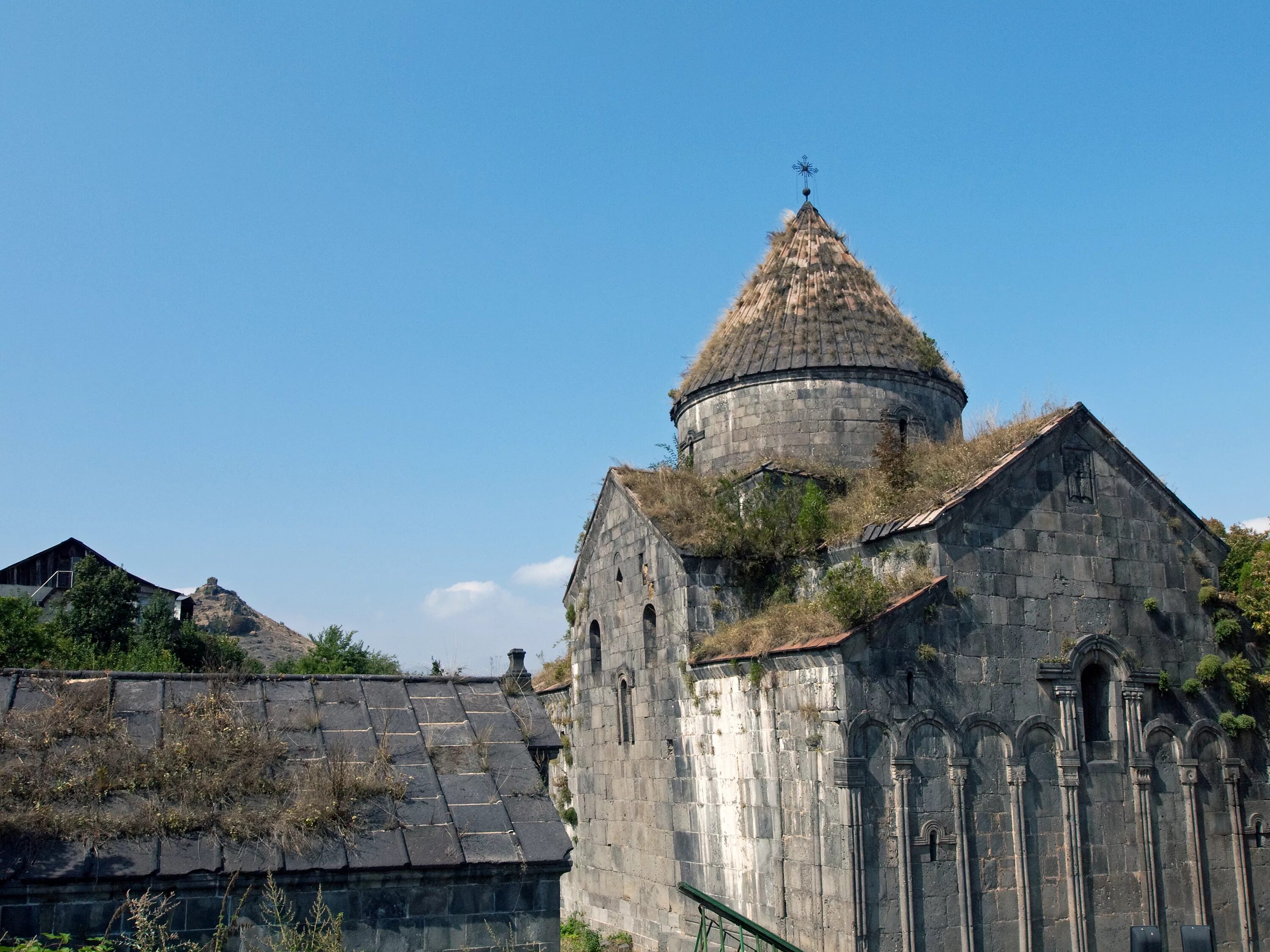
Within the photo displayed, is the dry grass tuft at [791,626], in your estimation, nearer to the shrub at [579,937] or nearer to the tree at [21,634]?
the shrub at [579,937]

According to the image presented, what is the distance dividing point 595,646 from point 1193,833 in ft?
28.0

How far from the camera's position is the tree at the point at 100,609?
129ft

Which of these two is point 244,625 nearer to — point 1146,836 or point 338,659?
point 338,659

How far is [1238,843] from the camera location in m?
14.0

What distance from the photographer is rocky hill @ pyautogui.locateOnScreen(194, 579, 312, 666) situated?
52000 millimetres

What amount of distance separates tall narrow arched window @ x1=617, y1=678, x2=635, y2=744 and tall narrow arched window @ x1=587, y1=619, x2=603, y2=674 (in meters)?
0.96

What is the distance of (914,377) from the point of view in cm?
1747

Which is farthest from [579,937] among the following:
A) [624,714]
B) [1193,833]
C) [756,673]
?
[1193,833]

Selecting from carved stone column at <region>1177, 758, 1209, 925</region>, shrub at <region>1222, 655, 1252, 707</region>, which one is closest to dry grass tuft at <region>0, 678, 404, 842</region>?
carved stone column at <region>1177, 758, 1209, 925</region>

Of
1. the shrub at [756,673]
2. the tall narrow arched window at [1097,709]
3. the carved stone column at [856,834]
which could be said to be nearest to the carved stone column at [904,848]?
the carved stone column at [856,834]

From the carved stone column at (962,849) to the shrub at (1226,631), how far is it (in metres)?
4.46

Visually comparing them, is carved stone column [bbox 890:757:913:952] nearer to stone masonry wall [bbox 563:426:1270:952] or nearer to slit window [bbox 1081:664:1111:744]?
stone masonry wall [bbox 563:426:1270:952]

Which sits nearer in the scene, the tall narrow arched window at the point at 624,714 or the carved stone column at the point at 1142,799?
the carved stone column at the point at 1142,799

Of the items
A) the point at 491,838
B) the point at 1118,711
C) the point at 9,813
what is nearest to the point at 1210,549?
the point at 1118,711
